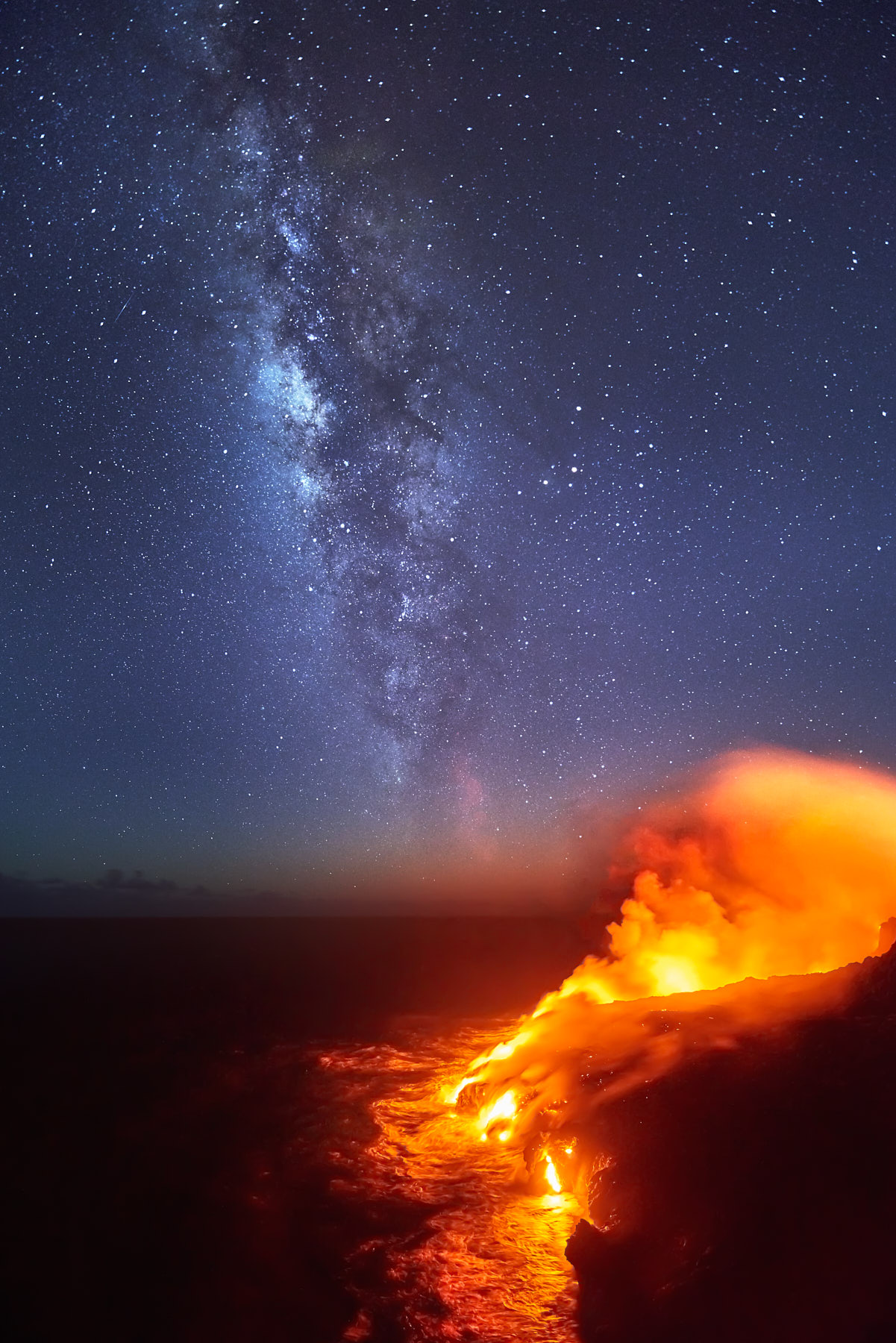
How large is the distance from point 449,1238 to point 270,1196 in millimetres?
5156

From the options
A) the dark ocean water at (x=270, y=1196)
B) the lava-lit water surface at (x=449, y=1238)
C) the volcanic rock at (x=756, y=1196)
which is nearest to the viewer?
the volcanic rock at (x=756, y=1196)

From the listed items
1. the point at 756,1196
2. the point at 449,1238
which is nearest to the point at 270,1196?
the point at 449,1238

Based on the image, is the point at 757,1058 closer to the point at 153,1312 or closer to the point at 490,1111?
the point at 490,1111

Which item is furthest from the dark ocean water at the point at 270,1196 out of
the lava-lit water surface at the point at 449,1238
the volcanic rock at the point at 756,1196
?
the volcanic rock at the point at 756,1196

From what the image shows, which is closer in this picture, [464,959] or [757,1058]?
[757,1058]

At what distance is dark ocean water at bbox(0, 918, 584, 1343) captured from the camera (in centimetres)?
1098

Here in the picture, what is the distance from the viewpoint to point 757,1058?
39.7 feet

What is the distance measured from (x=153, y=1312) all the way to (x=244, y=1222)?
8.21ft

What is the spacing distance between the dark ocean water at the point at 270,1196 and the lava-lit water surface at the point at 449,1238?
0.12ft

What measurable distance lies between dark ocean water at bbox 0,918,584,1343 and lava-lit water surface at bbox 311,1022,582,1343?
0.12 feet

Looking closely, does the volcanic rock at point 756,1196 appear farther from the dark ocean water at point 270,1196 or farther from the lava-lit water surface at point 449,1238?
the dark ocean water at point 270,1196

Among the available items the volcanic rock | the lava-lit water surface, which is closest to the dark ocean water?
the lava-lit water surface

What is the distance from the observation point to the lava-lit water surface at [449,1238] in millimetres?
10000


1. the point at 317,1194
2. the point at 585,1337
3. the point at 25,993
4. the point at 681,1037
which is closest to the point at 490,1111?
the point at 317,1194
